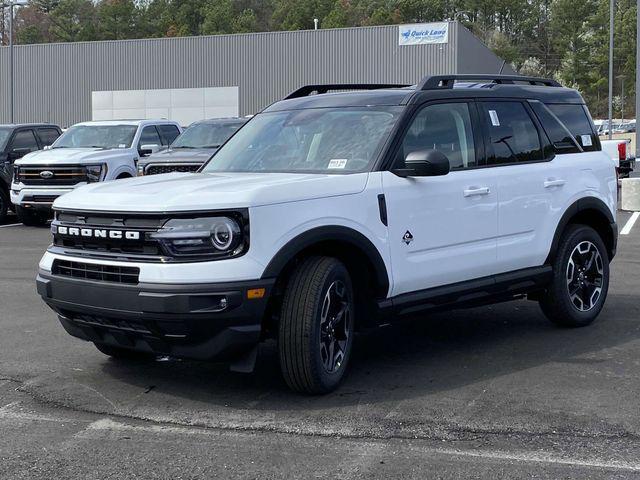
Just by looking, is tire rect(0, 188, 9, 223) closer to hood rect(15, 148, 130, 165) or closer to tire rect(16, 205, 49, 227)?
tire rect(16, 205, 49, 227)

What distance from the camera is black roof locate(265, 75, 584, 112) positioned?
21.5ft

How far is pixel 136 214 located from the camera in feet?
17.4

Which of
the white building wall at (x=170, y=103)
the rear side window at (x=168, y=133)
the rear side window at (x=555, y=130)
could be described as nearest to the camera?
the rear side window at (x=555, y=130)

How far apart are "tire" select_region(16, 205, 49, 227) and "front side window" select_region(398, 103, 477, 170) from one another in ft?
Answer: 39.9

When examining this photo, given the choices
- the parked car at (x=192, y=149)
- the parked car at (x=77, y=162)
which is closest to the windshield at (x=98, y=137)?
the parked car at (x=77, y=162)

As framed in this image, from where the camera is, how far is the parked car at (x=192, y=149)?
14781 mm

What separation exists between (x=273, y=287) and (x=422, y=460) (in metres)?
1.34

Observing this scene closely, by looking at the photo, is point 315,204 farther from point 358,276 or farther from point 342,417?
point 342,417

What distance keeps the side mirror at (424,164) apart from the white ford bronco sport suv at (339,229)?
0.4 inches

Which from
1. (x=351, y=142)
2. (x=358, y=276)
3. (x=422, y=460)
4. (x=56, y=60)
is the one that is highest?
(x=56, y=60)

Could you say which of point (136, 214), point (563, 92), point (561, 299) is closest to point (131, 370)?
point (136, 214)

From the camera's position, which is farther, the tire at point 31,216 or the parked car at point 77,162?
the tire at point 31,216

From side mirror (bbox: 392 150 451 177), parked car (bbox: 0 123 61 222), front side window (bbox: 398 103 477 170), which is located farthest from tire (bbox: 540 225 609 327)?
parked car (bbox: 0 123 61 222)

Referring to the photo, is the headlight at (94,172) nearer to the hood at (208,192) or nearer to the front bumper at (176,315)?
the hood at (208,192)
